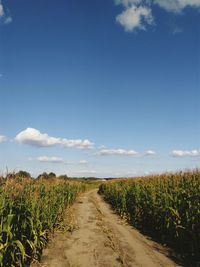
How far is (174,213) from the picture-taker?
916cm

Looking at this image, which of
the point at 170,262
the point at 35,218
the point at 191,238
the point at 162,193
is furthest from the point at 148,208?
A: the point at 35,218

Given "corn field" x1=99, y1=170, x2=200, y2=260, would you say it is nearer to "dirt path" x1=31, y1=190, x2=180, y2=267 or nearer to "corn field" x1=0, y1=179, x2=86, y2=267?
"dirt path" x1=31, y1=190, x2=180, y2=267

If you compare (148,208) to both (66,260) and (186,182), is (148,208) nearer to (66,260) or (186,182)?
(186,182)

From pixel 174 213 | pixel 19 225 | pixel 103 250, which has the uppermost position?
pixel 174 213

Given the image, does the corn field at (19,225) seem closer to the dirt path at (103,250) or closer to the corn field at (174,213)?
the dirt path at (103,250)

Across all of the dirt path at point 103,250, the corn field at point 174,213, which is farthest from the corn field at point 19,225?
the corn field at point 174,213

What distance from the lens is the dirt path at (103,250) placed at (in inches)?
290

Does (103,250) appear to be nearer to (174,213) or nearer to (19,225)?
(174,213)

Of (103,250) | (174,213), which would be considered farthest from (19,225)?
(174,213)

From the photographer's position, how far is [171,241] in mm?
9312

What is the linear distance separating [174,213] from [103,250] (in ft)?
8.24

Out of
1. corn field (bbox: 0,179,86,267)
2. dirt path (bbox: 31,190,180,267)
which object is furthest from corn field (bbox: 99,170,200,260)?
corn field (bbox: 0,179,86,267)

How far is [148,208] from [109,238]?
275cm

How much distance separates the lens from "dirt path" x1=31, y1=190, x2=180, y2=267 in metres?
7.38
